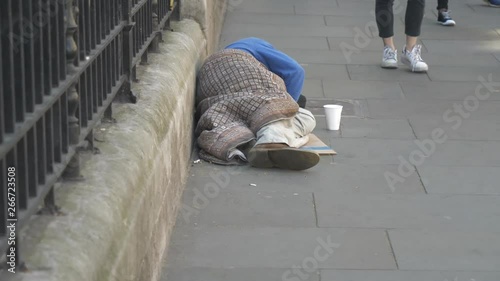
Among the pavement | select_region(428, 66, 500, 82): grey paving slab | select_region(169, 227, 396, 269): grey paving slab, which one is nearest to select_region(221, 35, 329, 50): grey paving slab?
the pavement

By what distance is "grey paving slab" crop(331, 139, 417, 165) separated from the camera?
19.5 ft

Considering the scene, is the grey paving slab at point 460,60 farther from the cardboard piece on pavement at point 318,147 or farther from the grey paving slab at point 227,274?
the grey paving slab at point 227,274

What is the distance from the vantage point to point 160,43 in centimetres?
580

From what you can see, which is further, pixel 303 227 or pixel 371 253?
pixel 303 227

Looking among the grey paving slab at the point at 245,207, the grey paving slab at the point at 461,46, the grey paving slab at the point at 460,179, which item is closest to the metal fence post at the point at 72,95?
the grey paving slab at the point at 245,207

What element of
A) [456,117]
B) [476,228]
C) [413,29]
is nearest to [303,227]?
[476,228]

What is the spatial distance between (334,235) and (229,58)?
1837 mm

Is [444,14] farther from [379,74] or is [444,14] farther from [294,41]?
[379,74]

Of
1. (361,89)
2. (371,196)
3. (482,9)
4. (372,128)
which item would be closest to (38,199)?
(371,196)

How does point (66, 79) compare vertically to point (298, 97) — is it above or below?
above

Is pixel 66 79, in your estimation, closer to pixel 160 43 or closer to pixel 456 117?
pixel 160 43

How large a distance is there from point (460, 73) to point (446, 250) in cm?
400

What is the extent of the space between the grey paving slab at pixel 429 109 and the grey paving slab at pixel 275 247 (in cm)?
235

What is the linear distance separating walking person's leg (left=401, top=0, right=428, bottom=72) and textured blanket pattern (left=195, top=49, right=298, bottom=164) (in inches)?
90.4
